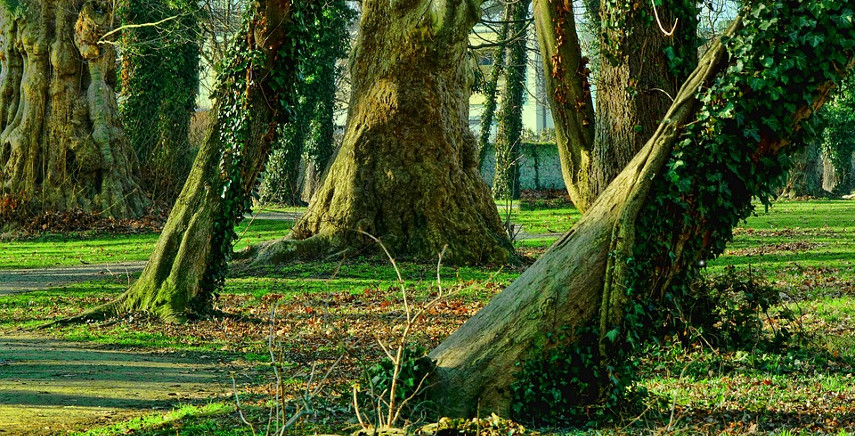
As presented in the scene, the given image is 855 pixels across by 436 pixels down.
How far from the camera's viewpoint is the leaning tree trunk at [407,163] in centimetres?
1583

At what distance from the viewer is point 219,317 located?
11.2 m

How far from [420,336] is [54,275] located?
336 inches

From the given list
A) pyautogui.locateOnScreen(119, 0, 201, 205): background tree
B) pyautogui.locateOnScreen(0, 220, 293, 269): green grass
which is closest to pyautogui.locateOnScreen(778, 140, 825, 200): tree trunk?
pyautogui.locateOnScreen(0, 220, 293, 269): green grass

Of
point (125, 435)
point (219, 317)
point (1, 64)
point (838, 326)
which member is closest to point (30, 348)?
point (219, 317)

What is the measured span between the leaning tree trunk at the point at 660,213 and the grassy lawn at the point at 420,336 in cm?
60

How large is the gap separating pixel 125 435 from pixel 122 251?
1360cm

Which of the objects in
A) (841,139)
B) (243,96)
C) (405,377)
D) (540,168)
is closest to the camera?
(405,377)

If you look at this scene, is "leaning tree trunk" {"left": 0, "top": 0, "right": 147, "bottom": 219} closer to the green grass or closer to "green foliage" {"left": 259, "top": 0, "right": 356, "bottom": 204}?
the green grass

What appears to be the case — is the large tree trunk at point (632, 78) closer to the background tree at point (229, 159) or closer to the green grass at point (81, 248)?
the background tree at point (229, 159)

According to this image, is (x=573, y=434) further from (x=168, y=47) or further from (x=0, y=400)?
(x=168, y=47)

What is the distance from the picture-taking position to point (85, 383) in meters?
8.02

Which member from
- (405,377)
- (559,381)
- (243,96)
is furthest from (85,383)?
(559,381)

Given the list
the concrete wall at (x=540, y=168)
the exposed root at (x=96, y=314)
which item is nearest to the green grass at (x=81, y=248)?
the exposed root at (x=96, y=314)

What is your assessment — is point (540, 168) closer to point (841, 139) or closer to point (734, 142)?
point (841, 139)
